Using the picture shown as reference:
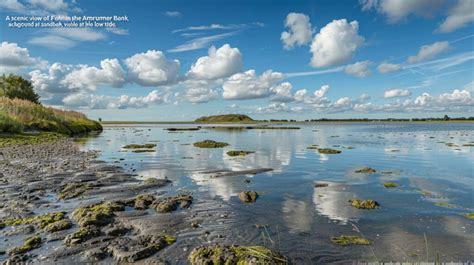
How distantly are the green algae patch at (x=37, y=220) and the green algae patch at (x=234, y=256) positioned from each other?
5.64 meters

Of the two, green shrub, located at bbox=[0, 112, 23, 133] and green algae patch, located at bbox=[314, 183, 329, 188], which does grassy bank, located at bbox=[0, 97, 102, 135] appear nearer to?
green shrub, located at bbox=[0, 112, 23, 133]

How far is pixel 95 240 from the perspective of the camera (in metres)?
8.83

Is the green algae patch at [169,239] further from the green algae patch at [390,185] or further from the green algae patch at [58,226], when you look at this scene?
the green algae patch at [390,185]

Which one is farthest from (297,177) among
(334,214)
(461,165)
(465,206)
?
(461,165)

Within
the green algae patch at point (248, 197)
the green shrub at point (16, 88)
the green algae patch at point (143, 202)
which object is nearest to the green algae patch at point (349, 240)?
the green algae patch at point (248, 197)

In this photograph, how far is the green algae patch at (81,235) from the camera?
8.66 m

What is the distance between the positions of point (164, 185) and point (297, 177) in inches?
325

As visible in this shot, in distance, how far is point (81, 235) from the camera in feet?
29.4

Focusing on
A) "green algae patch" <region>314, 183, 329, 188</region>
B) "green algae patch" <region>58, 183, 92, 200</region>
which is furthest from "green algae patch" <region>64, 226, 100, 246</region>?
"green algae patch" <region>314, 183, 329, 188</region>

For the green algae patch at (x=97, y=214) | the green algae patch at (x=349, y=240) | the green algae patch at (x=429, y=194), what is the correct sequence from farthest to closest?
the green algae patch at (x=429, y=194), the green algae patch at (x=97, y=214), the green algae patch at (x=349, y=240)

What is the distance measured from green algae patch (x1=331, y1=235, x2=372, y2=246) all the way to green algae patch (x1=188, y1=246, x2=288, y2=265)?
84.7 inches

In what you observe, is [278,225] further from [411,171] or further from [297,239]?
[411,171]

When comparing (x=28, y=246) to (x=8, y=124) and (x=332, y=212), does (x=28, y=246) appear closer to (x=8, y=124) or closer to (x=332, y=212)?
(x=332, y=212)

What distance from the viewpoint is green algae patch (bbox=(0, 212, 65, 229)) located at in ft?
32.7
